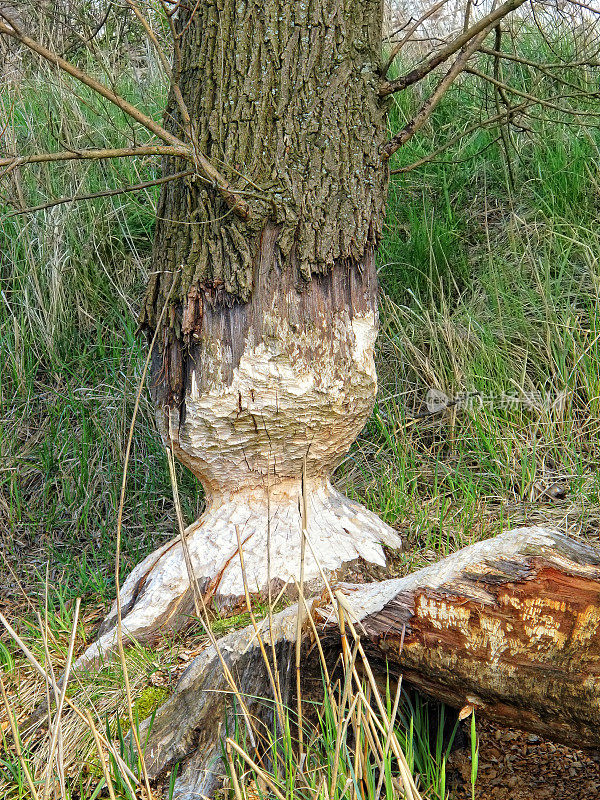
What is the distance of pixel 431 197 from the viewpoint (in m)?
3.88

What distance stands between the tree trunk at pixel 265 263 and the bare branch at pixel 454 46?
64 millimetres

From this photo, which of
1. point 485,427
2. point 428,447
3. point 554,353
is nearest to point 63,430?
point 428,447

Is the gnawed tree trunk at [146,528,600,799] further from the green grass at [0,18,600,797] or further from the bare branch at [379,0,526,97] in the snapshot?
the bare branch at [379,0,526,97]

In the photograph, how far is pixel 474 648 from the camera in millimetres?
1613

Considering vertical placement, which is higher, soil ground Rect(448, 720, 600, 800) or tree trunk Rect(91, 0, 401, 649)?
tree trunk Rect(91, 0, 401, 649)

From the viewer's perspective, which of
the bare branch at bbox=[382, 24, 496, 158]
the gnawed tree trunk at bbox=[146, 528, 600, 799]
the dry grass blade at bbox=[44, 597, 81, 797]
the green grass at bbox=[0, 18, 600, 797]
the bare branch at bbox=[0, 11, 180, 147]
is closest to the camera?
the dry grass blade at bbox=[44, 597, 81, 797]

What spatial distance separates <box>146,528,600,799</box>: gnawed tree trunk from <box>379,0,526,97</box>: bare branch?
4.41 feet

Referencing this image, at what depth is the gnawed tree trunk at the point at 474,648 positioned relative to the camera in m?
1.55

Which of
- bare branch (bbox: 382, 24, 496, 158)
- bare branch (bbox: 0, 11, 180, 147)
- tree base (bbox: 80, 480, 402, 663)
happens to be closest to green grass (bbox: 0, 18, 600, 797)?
tree base (bbox: 80, 480, 402, 663)

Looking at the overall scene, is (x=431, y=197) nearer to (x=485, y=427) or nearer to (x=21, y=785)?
(x=485, y=427)

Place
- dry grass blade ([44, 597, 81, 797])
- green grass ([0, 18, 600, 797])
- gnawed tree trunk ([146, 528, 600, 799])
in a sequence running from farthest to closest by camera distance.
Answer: green grass ([0, 18, 600, 797]) < gnawed tree trunk ([146, 528, 600, 799]) < dry grass blade ([44, 597, 81, 797])

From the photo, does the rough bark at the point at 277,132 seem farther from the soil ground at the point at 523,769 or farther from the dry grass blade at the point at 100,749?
the soil ground at the point at 523,769

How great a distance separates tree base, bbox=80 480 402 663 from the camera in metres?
2.17

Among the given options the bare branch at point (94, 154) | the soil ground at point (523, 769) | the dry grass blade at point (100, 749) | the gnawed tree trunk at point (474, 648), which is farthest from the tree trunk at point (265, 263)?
the dry grass blade at point (100, 749)
